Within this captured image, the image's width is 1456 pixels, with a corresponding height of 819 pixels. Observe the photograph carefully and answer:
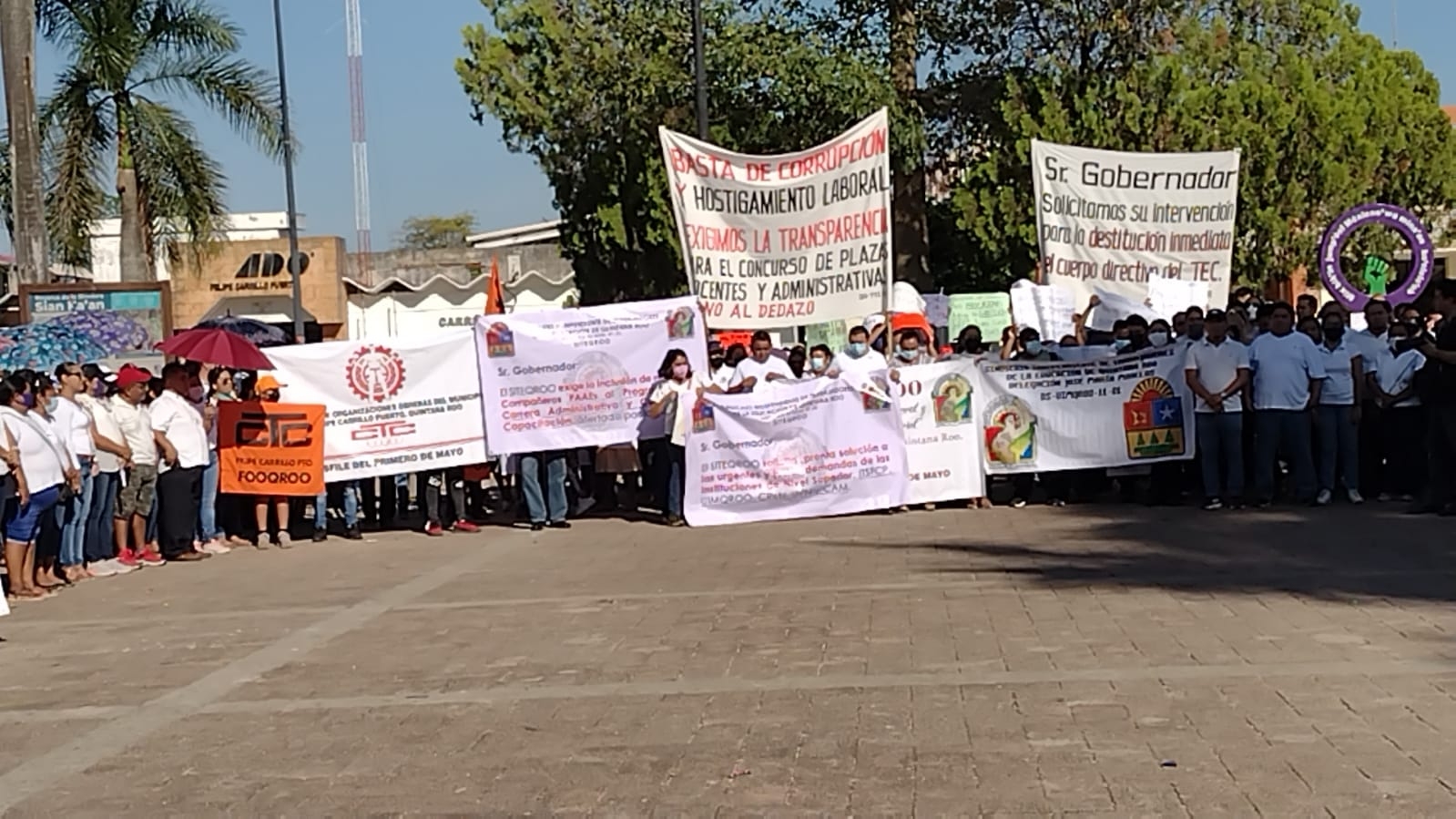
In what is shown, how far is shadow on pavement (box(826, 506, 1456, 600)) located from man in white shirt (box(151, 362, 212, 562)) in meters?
5.94

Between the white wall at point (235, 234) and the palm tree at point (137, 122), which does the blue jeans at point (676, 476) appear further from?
the white wall at point (235, 234)

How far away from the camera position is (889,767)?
20.9 ft

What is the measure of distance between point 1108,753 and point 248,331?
23.5 meters

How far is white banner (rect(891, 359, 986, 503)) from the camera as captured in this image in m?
15.8

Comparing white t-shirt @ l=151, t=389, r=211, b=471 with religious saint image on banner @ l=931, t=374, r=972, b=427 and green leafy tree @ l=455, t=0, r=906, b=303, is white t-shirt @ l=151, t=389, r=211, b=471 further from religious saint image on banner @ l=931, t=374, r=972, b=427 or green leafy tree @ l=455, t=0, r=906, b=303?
green leafy tree @ l=455, t=0, r=906, b=303

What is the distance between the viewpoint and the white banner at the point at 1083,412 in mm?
15578

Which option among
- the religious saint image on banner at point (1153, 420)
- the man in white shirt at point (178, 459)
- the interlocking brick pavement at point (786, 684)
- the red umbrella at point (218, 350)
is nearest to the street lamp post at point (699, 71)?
the red umbrella at point (218, 350)

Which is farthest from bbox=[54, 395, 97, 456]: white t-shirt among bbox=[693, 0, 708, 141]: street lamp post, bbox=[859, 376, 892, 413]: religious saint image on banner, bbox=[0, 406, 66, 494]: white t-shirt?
bbox=[693, 0, 708, 141]: street lamp post

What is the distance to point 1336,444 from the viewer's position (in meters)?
14.8

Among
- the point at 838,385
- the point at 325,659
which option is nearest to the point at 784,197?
the point at 838,385

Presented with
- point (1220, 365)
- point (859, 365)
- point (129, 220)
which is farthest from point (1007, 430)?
point (129, 220)

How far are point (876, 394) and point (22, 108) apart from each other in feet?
41.0

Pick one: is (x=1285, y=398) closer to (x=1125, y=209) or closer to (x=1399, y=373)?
(x=1399, y=373)

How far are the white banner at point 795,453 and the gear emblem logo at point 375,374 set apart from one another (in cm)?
303
